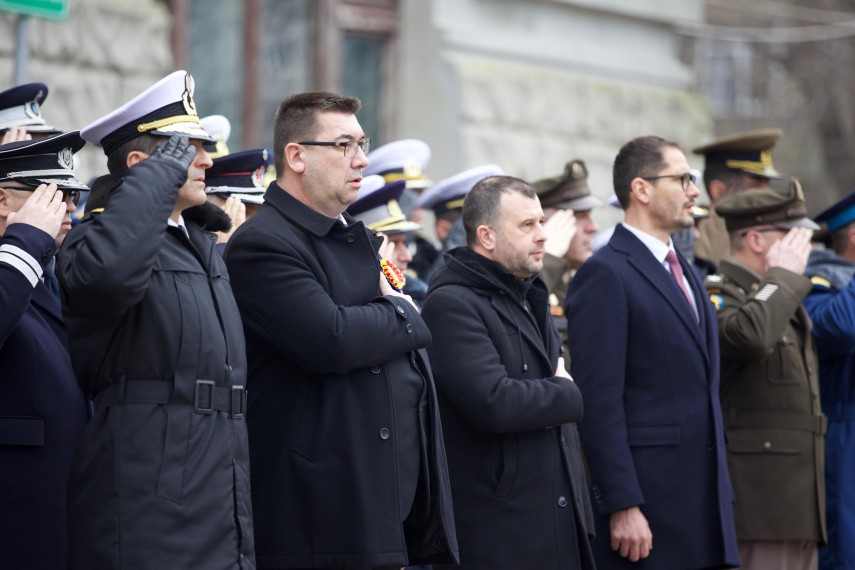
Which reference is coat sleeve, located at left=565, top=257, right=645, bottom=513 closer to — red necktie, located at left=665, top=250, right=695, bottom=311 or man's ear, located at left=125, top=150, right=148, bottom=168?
red necktie, located at left=665, top=250, right=695, bottom=311

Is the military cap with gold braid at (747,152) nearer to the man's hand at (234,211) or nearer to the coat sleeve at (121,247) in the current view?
the man's hand at (234,211)

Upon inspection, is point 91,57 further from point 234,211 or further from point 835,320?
point 835,320

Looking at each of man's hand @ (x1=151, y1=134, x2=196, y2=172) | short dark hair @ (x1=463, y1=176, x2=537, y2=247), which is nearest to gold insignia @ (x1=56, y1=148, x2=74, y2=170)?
man's hand @ (x1=151, y1=134, x2=196, y2=172)

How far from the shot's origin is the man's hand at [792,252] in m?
6.88

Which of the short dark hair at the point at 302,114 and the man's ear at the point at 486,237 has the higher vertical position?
the short dark hair at the point at 302,114

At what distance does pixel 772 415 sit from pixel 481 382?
197 cm

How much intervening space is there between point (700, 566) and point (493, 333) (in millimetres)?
1319

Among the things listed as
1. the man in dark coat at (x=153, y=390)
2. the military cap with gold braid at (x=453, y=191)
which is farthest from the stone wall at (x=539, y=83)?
the man in dark coat at (x=153, y=390)

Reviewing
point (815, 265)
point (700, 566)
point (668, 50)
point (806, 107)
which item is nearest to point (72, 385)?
point (700, 566)

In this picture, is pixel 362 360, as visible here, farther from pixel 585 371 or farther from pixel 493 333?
pixel 585 371

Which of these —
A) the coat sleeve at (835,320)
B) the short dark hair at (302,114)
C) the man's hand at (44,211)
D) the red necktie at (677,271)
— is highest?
the short dark hair at (302,114)

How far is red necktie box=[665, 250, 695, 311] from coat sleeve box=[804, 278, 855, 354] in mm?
1072

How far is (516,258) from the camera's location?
5.72 metres

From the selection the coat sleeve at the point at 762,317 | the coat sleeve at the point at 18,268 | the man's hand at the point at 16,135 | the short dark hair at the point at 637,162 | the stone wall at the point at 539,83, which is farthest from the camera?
the stone wall at the point at 539,83
